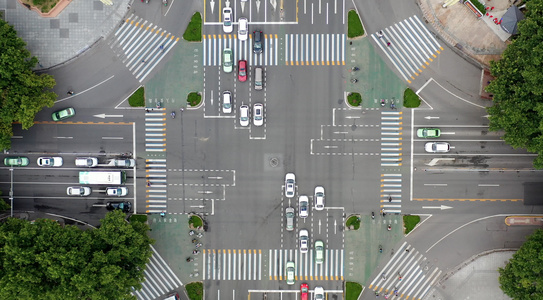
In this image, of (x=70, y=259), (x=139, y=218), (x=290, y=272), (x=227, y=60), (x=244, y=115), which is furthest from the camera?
(x=139, y=218)

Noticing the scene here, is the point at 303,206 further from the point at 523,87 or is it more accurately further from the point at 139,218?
the point at 523,87

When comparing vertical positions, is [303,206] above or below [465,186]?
below

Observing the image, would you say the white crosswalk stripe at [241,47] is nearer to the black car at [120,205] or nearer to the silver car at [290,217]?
the silver car at [290,217]

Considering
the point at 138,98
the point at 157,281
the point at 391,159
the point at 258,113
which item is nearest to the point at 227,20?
the point at 258,113

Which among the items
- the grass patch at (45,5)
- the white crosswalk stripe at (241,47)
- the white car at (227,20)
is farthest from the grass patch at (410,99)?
the grass patch at (45,5)

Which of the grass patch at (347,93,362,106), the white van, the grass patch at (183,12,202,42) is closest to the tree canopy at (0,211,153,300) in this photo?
the white van

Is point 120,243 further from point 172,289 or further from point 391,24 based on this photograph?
point 391,24

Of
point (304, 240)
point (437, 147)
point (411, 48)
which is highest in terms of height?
point (411, 48)

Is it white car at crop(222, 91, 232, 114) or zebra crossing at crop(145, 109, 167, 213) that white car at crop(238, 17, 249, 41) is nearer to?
white car at crop(222, 91, 232, 114)
